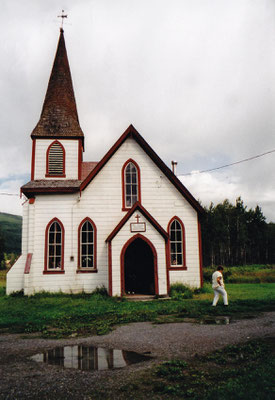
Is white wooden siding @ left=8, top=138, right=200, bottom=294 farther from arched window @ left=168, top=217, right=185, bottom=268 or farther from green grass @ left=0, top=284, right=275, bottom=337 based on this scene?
green grass @ left=0, top=284, right=275, bottom=337

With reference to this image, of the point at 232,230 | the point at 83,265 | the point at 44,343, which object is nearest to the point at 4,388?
the point at 44,343

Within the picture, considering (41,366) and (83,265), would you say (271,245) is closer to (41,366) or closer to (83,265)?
(83,265)

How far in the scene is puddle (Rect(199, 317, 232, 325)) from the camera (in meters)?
9.15

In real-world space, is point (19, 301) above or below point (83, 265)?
below

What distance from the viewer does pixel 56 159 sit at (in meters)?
17.9

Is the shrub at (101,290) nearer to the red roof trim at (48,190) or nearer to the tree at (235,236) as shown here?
the red roof trim at (48,190)

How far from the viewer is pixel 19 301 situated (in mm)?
13758

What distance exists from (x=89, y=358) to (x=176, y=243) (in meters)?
11.1

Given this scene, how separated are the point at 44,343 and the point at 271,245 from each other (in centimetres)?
7545

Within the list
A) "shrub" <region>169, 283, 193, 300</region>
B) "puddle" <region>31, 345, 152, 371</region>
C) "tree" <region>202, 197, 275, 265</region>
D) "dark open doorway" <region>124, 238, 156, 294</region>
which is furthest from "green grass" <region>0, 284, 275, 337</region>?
"tree" <region>202, 197, 275, 265</region>

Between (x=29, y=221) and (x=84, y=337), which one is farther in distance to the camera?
(x=29, y=221)

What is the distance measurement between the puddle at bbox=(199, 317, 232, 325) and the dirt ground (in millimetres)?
292

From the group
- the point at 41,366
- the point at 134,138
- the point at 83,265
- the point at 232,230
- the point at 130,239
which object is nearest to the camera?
the point at 41,366

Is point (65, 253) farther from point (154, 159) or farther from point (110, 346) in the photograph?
point (110, 346)
